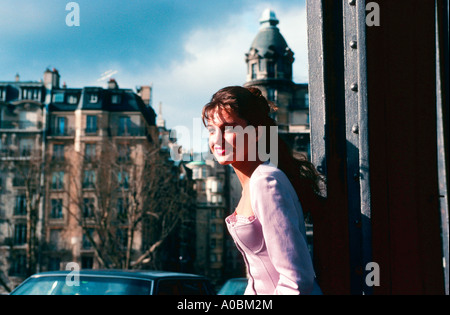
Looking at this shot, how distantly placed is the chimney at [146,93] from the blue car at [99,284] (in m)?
52.5

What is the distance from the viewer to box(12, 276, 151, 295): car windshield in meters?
6.53

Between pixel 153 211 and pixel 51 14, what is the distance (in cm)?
3061

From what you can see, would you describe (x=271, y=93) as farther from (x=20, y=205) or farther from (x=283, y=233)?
(x=283, y=233)

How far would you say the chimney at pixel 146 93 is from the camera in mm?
58812

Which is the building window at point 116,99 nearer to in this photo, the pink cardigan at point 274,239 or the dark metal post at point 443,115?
the pink cardigan at point 274,239

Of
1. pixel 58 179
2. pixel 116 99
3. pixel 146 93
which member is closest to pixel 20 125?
pixel 116 99

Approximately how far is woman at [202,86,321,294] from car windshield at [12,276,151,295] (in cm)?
474

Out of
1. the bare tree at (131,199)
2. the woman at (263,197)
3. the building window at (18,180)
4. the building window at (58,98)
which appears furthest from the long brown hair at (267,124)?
the building window at (58,98)

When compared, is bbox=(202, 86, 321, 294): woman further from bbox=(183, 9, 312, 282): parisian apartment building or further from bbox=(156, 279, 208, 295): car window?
bbox=(183, 9, 312, 282): parisian apartment building

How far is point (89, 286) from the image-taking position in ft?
21.5

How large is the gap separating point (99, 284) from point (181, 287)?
4.09 ft

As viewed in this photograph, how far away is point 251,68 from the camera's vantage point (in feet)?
193

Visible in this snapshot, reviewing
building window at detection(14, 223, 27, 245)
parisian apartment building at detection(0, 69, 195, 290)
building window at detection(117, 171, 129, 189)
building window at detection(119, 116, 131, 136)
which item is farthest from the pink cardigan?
building window at detection(14, 223, 27, 245)
